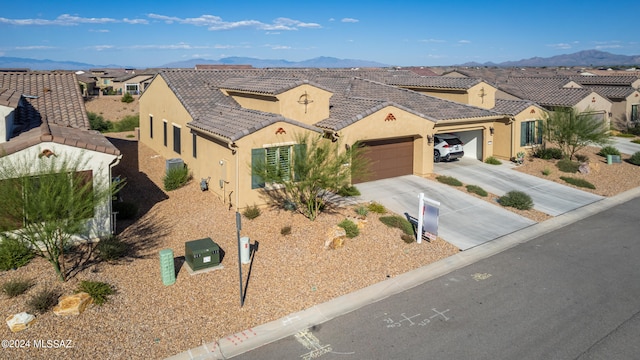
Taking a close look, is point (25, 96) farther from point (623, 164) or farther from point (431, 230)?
point (623, 164)

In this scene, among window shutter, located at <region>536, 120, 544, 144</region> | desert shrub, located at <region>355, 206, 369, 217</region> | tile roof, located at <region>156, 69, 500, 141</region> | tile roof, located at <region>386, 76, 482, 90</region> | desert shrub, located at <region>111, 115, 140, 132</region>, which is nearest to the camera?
desert shrub, located at <region>355, 206, 369, 217</region>

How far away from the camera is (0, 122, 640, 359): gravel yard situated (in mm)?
9867

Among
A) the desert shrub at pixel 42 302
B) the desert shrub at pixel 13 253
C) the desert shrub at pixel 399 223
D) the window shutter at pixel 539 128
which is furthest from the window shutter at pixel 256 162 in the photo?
the window shutter at pixel 539 128

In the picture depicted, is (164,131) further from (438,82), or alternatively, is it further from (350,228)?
(438,82)

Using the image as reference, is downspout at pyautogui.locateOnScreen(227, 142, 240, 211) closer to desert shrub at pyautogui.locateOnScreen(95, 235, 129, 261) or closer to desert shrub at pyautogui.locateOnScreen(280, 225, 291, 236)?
desert shrub at pyautogui.locateOnScreen(280, 225, 291, 236)

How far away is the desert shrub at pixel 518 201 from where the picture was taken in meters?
19.6

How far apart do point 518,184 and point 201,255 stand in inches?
685

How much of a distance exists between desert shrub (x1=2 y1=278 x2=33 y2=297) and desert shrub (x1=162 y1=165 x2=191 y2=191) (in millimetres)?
9200

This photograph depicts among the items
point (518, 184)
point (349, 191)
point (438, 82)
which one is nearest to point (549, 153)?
point (518, 184)

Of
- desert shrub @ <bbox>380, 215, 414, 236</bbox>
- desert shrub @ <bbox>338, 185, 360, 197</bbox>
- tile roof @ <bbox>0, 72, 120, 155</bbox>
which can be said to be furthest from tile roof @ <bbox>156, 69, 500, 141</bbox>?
desert shrub @ <bbox>380, 215, 414, 236</bbox>

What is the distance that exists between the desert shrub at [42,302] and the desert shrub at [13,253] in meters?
1.92

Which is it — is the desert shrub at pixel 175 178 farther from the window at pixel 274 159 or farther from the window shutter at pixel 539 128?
the window shutter at pixel 539 128

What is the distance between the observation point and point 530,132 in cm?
2873

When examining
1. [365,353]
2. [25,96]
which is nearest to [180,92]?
[25,96]
